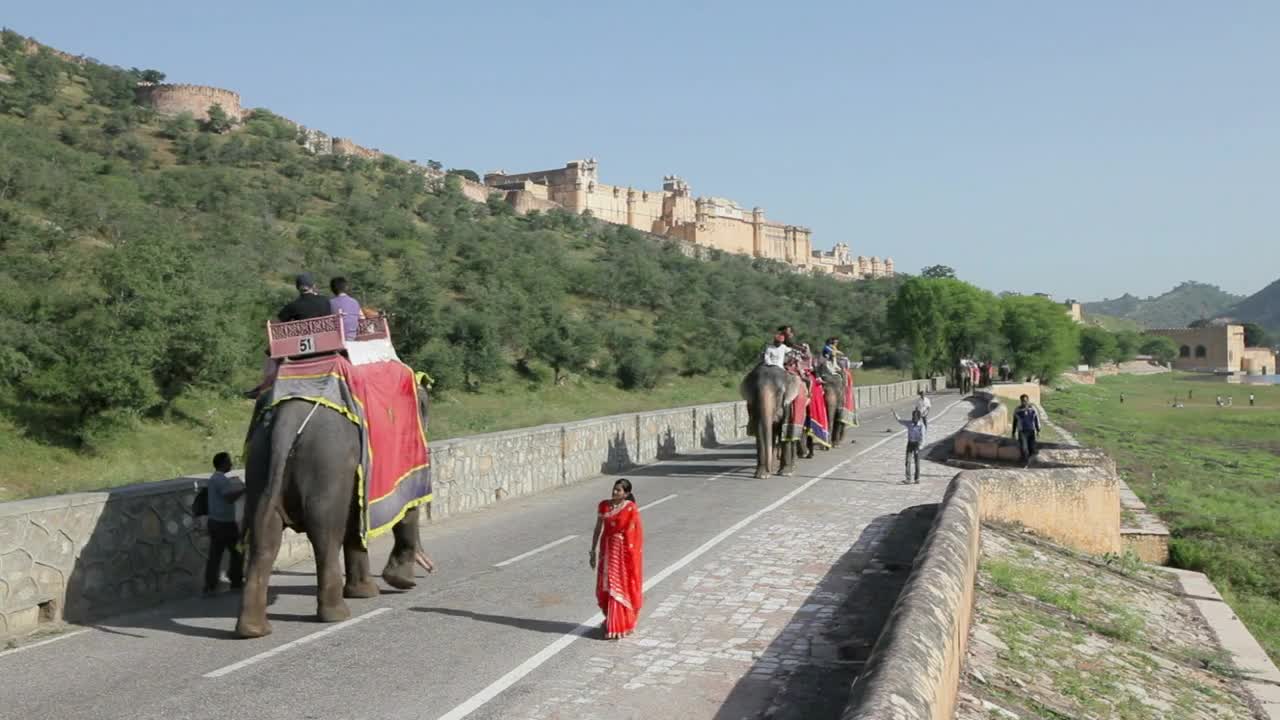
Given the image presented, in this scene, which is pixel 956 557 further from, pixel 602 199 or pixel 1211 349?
pixel 1211 349

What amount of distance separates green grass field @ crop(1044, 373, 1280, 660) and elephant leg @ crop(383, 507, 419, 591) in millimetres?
11013

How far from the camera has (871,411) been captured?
46.3 meters

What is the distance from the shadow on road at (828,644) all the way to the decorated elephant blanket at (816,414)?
10475 millimetres

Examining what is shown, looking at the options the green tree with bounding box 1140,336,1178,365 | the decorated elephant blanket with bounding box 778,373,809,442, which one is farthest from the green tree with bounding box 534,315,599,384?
the green tree with bounding box 1140,336,1178,365

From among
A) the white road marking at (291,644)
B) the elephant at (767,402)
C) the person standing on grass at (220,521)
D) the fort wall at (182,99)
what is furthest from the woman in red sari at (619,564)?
the fort wall at (182,99)

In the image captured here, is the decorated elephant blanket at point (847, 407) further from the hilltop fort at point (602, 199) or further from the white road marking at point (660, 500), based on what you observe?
the hilltop fort at point (602, 199)

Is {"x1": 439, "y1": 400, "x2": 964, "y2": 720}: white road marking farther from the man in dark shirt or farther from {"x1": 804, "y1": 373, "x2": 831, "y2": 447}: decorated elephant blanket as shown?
{"x1": 804, "y1": 373, "x2": 831, "y2": 447}: decorated elephant blanket

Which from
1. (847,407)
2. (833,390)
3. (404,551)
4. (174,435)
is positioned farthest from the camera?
(174,435)

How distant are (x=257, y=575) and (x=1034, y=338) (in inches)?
3392

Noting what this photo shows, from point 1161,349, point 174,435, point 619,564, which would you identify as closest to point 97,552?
point 619,564

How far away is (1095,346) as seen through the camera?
486 feet

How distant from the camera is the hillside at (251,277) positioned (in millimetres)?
33500

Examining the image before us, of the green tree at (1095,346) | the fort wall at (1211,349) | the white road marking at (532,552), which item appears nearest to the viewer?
the white road marking at (532,552)

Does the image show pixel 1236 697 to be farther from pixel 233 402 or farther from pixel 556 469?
pixel 233 402
